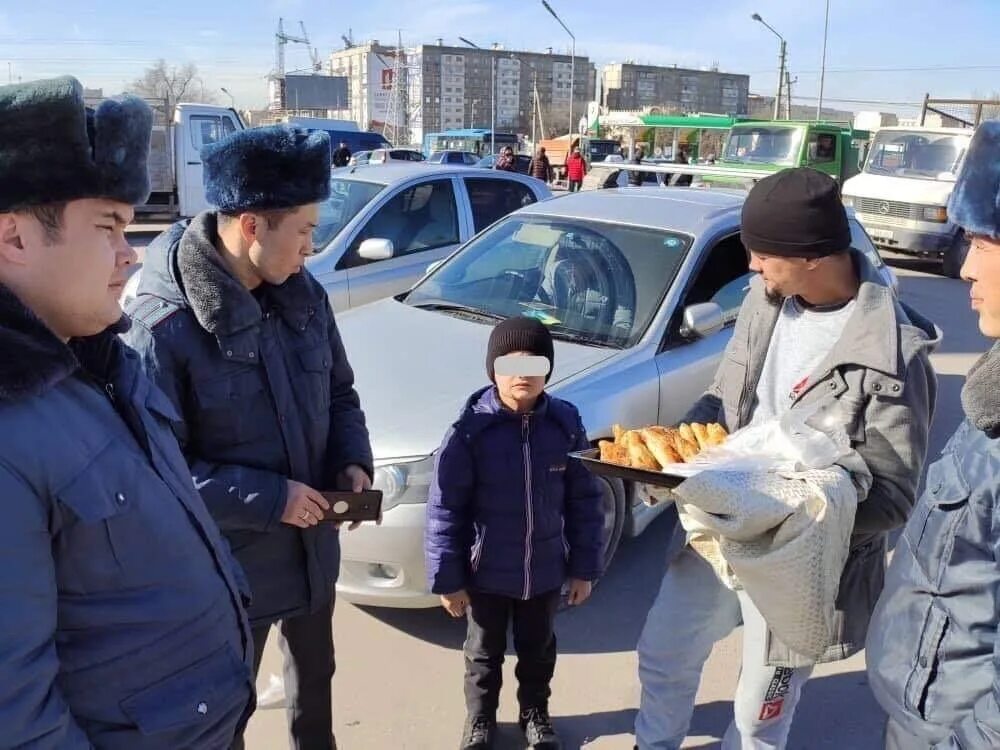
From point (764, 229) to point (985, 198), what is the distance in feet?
2.34

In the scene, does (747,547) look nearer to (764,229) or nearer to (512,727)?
(764,229)

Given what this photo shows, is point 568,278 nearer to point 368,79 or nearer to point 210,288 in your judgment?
point 210,288

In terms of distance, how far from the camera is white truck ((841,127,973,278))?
13.0 meters

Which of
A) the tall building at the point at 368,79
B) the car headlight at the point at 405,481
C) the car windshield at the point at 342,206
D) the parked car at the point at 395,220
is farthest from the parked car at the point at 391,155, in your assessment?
the tall building at the point at 368,79

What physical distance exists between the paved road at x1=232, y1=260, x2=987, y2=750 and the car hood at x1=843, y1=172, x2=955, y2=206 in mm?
11890

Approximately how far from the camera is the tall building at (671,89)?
4085 inches

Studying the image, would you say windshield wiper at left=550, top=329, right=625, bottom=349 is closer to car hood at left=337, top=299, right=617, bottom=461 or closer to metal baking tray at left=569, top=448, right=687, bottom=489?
car hood at left=337, top=299, right=617, bottom=461

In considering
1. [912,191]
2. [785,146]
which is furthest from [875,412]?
[785,146]

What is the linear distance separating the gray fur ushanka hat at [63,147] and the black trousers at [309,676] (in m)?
1.41

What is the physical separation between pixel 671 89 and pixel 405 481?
4467 inches

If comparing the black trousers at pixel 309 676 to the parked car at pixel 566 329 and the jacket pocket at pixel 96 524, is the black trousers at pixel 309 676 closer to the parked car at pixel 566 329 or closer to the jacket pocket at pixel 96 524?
the parked car at pixel 566 329

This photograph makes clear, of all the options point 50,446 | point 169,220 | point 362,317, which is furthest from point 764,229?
point 169,220

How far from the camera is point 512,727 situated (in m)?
2.84

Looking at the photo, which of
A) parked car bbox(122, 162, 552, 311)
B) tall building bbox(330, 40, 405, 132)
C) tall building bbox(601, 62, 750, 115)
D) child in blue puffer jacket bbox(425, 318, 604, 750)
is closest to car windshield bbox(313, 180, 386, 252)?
parked car bbox(122, 162, 552, 311)
